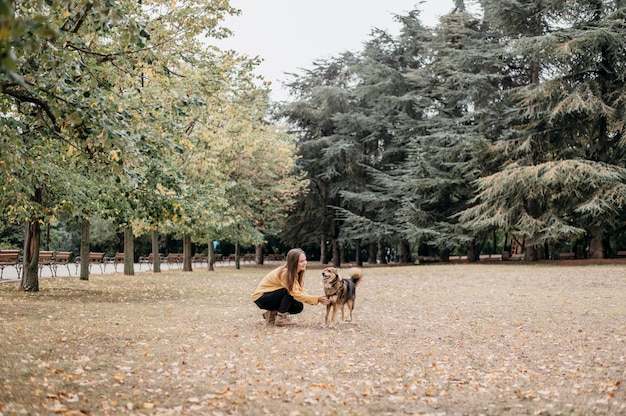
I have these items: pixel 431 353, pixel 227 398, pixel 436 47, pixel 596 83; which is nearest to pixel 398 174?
pixel 436 47

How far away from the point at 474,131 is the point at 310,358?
1050 inches

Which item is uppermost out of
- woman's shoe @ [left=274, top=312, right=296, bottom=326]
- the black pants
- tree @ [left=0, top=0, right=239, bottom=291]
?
tree @ [left=0, top=0, right=239, bottom=291]

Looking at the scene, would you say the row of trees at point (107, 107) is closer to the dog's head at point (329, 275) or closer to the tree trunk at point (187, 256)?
the dog's head at point (329, 275)

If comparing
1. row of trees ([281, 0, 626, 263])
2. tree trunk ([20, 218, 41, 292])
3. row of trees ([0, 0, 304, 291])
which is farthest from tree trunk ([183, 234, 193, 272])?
tree trunk ([20, 218, 41, 292])

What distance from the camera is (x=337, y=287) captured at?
9.26 m

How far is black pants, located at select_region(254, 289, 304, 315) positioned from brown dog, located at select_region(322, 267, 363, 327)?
556 mm

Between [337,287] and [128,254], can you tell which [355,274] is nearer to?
[337,287]

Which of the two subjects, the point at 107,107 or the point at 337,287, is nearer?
the point at 107,107

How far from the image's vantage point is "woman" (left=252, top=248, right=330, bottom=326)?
885 cm

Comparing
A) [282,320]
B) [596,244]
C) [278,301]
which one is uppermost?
[596,244]

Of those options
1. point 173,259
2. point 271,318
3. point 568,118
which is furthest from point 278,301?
point 173,259

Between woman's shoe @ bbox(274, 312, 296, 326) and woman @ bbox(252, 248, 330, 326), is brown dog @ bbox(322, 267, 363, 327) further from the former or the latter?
woman's shoe @ bbox(274, 312, 296, 326)

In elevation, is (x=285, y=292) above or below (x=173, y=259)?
above

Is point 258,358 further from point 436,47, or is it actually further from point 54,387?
point 436,47
